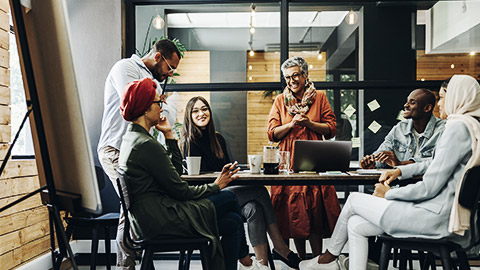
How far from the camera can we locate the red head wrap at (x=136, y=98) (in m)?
2.13

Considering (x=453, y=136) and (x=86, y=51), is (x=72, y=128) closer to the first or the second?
(x=453, y=136)

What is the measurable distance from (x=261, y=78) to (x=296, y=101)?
2.81 ft

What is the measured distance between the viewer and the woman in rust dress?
313cm

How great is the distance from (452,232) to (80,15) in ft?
10.7

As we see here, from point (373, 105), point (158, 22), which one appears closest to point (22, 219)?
point (158, 22)

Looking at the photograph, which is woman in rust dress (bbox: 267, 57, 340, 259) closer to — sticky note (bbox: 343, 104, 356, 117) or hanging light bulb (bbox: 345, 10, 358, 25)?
sticky note (bbox: 343, 104, 356, 117)

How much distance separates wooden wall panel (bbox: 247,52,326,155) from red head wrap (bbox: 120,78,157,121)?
1958mm

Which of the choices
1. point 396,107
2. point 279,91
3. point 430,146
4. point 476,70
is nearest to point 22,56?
point 430,146

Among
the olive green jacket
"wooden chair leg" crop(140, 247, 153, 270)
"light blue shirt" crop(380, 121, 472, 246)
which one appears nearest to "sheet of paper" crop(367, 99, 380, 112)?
"light blue shirt" crop(380, 121, 472, 246)

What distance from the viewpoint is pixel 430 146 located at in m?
3.04

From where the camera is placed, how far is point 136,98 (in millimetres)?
2129

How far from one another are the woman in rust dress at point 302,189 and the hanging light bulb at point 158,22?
144cm

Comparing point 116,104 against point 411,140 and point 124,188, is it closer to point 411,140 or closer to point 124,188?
point 124,188

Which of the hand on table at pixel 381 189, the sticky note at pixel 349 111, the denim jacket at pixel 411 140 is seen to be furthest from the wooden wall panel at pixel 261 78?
the hand on table at pixel 381 189
